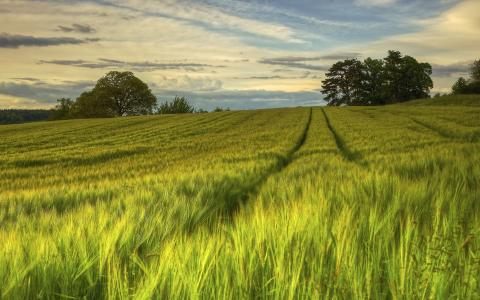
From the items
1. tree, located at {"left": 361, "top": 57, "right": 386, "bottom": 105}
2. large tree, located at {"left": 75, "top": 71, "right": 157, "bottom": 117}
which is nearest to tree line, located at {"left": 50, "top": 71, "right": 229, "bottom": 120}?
large tree, located at {"left": 75, "top": 71, "right": 157, "bottom": 117}

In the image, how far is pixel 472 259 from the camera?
152 centimetres

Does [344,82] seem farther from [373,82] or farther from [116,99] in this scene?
[116,99]

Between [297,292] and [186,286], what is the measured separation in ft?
1.09

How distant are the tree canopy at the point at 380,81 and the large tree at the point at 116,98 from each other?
51.9m

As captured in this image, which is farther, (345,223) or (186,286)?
(345,223)

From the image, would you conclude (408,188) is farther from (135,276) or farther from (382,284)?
Answer: (135,276)

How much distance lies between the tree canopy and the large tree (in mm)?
51870

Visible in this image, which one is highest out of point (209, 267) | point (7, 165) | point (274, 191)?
point (209, 267)

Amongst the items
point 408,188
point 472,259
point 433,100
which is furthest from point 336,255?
point 433,100

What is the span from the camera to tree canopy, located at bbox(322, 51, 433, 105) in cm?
9944

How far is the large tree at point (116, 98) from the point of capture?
86.1 metres

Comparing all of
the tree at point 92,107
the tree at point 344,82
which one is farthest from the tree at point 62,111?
the tree at point 344,82

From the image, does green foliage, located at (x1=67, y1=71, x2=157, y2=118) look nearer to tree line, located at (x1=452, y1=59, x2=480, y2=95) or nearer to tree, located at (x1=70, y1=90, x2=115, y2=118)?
tree, located at (x1=70, y1=90, x2=115, y2=118)

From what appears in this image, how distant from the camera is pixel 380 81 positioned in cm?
10294
